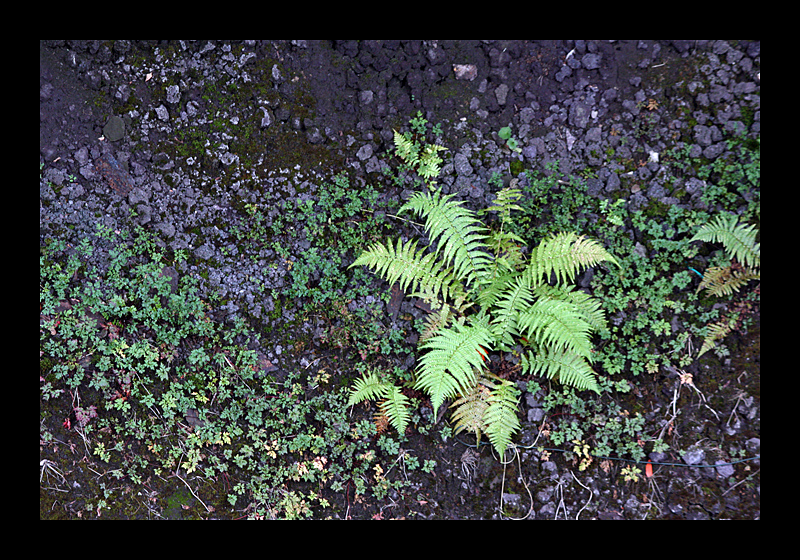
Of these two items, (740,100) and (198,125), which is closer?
(740,100)

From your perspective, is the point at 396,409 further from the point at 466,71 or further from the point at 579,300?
the point at 466,71

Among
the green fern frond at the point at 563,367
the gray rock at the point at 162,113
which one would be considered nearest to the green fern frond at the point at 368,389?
the green fern frond at the point at 563,367

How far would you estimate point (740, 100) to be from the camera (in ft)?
11.7

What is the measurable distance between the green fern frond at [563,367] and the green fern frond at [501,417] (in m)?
0.25

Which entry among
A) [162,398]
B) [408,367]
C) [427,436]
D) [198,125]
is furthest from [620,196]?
[162,398]

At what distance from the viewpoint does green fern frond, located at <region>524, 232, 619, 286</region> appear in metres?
3.27

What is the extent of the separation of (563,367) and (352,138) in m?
2.66

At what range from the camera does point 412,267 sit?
350cm

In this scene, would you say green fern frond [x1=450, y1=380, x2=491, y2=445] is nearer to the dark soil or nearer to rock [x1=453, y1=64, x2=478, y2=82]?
the dark soil

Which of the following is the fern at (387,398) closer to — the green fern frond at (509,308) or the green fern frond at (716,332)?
the green fern frond at (509,308)

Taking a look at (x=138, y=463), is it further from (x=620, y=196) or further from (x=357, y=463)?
(x=620, y=196)

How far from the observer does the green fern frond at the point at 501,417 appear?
3439 mm

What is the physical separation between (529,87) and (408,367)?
8.80 feet

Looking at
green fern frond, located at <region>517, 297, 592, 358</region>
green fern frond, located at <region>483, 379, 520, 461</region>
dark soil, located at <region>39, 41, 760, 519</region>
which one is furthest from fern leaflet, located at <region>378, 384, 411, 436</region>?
green fern frond, located at <region>517, 297, 592, 358</region>
